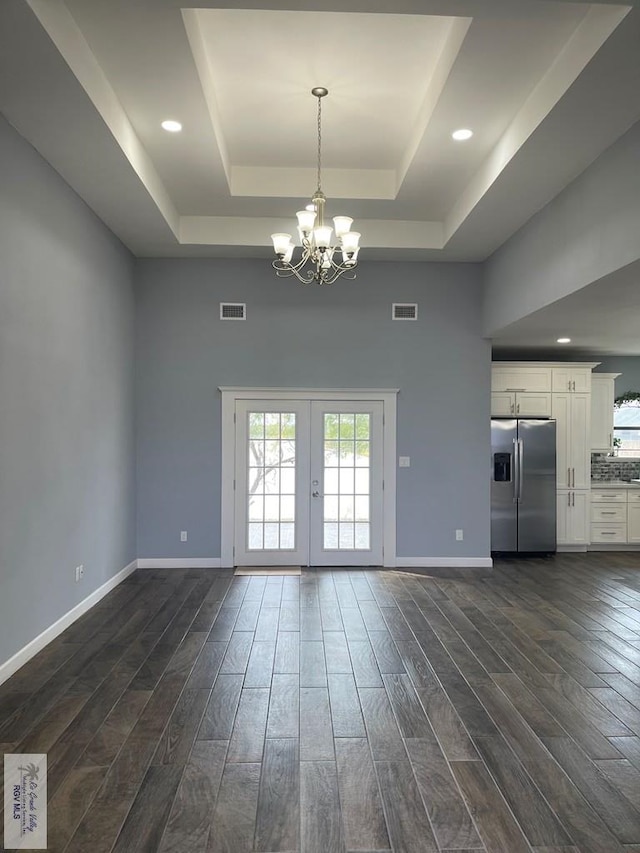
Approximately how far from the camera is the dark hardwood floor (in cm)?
216

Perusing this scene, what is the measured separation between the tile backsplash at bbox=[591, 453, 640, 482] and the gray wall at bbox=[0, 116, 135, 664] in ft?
20.2

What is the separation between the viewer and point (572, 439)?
7.02m

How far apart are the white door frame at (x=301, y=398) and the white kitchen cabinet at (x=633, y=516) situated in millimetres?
3196

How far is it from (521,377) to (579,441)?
1.07 metres

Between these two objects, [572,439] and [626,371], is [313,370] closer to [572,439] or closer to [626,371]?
[572,439]

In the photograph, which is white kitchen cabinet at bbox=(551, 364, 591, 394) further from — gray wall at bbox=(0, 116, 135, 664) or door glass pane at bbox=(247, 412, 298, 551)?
gray wall at bbox=(0, 116, 135, 664)

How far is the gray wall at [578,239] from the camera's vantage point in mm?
3385

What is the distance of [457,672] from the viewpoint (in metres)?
3.54

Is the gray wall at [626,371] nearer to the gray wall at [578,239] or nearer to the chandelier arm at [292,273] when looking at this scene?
the gray wall at [578,239]

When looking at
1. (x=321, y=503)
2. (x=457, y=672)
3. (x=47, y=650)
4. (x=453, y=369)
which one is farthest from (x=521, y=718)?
(x=453, y=369)

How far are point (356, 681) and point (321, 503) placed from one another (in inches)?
115

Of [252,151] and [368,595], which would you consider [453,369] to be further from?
[252,151]
